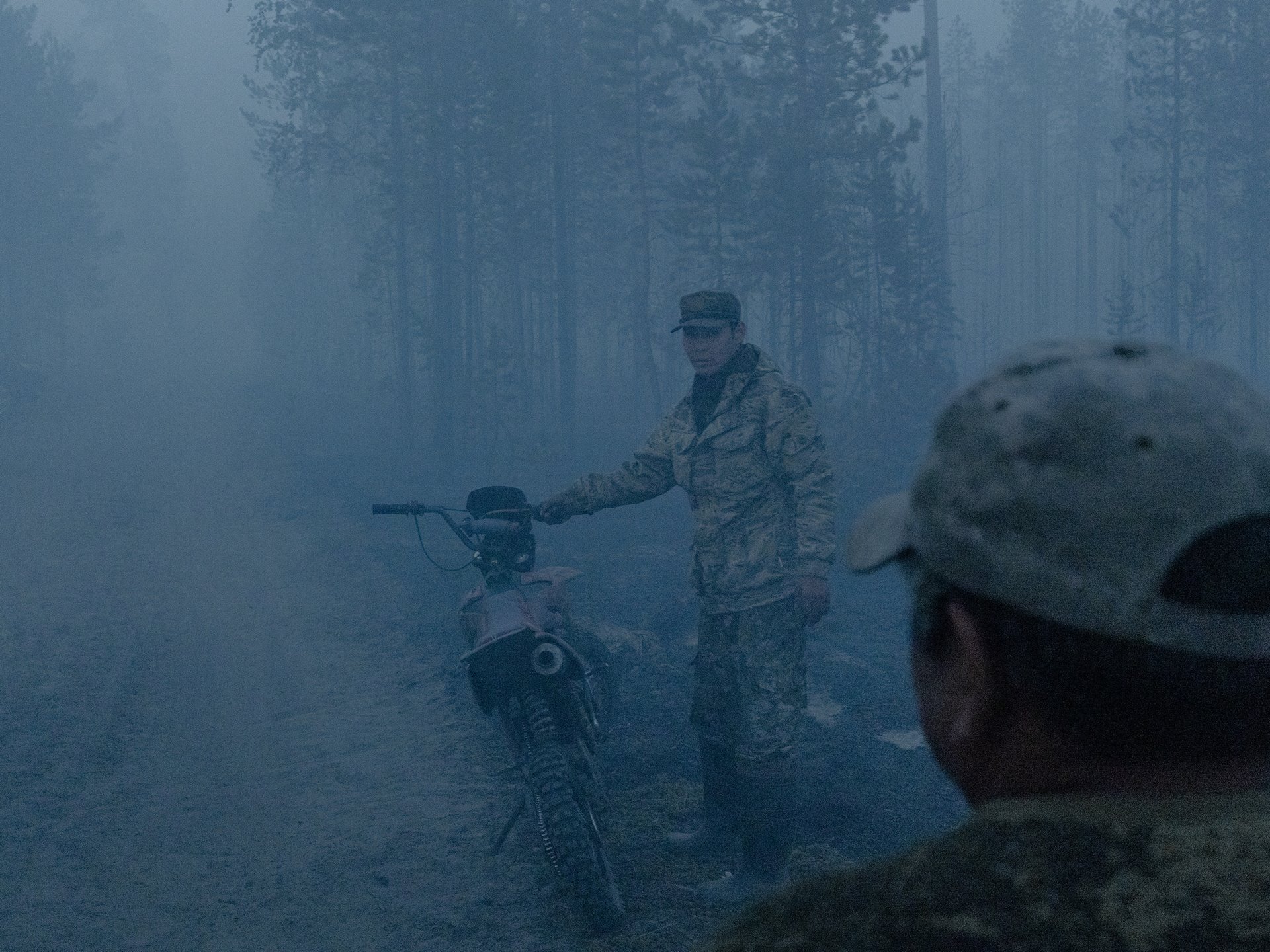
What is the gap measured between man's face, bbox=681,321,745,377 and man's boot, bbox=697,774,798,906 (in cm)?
210

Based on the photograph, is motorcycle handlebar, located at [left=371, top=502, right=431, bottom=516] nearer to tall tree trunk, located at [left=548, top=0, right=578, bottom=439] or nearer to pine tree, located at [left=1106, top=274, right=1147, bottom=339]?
tall tree trunk, located at [left=548, top=0, right=578, bottom=439]

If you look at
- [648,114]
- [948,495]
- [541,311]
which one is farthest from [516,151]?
[948,495]

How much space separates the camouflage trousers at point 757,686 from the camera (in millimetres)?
5633

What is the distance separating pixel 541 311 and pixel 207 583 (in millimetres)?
24354

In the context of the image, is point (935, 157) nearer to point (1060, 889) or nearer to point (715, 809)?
point (715, 809)

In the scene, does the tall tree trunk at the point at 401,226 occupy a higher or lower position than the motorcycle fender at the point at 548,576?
higher

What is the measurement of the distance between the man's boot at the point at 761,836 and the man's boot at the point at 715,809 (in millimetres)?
122

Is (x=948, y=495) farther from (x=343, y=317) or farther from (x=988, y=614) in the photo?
(x=343, y=317)

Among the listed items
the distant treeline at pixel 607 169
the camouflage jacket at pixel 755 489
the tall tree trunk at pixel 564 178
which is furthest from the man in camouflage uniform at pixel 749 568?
the tall tree trunk at pixel 564 178

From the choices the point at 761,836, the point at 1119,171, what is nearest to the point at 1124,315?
the point at 761,836

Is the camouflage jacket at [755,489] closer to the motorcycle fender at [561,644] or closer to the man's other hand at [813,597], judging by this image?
A: the man's other hand at [813,597]

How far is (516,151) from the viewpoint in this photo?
1070 inches

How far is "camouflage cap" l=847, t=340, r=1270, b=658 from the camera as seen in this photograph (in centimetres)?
111

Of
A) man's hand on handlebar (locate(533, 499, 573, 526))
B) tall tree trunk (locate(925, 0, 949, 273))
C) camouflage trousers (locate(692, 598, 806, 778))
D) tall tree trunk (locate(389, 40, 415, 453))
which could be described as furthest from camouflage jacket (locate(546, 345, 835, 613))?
tall tree trunk (locate(389, 40, 415, 453))
